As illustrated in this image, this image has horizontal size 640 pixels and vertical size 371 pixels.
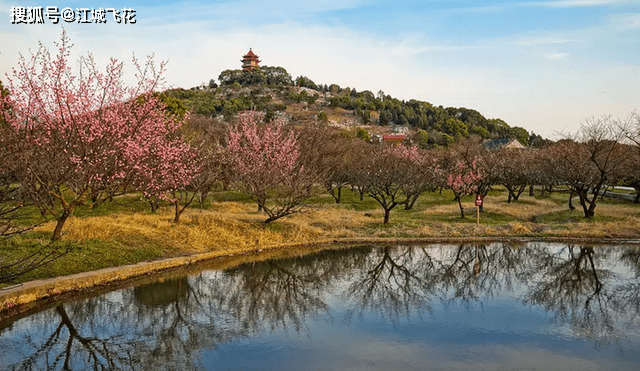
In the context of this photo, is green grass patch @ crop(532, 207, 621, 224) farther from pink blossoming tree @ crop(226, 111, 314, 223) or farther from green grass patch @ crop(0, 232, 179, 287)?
green grass patch @ crop(0, 232, 179, 287)

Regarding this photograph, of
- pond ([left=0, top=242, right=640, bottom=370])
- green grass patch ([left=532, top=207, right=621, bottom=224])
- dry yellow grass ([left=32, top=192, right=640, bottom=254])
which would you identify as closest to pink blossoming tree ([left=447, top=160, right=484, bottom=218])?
dry yellow grass ([left=32, top=192, right=640, bottom=254])

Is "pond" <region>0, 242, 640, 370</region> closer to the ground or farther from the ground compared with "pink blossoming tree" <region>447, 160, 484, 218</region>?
closer to the ground

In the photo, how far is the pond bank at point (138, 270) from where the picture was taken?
15210 mm

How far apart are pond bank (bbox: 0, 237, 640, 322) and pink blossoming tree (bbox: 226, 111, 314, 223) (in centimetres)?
440

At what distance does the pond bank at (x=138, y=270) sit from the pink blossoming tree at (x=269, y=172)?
4.40 meters

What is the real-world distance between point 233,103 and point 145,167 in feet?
461

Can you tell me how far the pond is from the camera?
11.8 m

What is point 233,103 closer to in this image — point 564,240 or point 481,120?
point 481,120

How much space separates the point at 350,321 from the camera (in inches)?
584

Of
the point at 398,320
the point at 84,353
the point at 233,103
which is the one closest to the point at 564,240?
the point at 398,320

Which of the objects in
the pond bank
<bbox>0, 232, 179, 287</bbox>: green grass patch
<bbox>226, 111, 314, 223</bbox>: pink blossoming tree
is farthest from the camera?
<bbox>226, 111, 314, 223</bbox>: pink blossoming tree

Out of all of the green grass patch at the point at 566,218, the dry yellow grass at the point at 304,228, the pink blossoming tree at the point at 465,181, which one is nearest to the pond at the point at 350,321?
the dry yellow grass at the point at 304,228

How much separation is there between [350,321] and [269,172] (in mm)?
18982

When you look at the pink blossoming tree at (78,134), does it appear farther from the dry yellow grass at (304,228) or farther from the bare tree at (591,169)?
the bare tree at (591,169)
